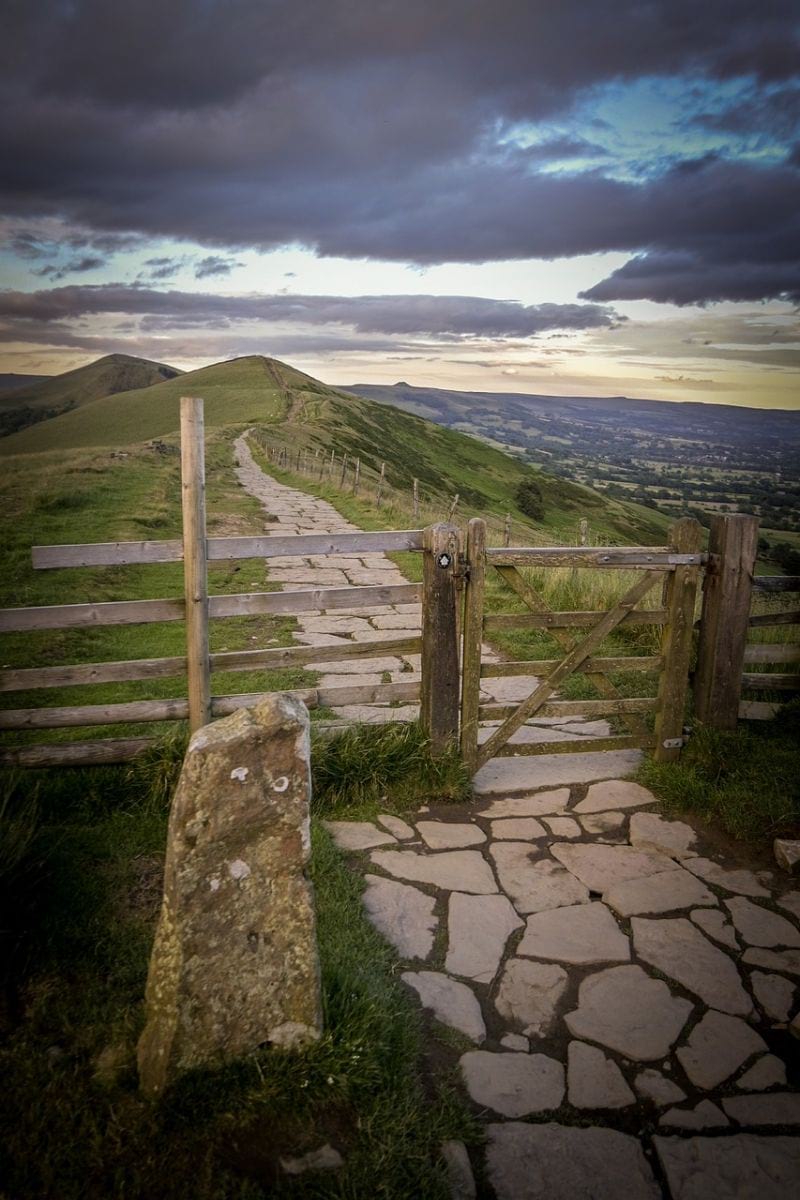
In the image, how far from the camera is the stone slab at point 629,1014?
3.10 meters

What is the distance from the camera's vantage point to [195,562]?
4.70 meters

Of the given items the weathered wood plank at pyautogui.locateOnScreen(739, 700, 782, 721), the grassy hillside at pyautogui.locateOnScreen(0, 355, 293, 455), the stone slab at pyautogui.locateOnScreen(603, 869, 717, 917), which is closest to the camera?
the stone slab at pyautogui.locateOnScreen(603, 869, 717, 917)

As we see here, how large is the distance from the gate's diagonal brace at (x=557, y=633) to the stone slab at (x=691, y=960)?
1924 mm

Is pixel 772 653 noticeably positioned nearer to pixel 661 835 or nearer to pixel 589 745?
pixel 589 745

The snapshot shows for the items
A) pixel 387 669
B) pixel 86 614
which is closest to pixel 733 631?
pixel 387 669

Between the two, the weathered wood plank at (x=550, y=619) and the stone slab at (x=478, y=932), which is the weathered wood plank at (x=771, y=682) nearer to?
the weathered wood plank at (x=550, y=619)

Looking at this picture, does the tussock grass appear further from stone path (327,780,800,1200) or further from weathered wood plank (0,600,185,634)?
weathered wood plank (0,600,185,634)

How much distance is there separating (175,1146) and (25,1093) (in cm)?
61

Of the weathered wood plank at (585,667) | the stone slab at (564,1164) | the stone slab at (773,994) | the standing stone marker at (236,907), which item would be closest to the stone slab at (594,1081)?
the stone slab at (564,1164)

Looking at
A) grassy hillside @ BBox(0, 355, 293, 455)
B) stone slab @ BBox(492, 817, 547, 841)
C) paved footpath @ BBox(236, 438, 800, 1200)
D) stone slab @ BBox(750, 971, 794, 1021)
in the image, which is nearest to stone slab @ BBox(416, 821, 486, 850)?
paved footpath @ BBox(236, 438, 800, 1200)

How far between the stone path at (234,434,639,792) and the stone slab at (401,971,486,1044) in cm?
201

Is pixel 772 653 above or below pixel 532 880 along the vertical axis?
above

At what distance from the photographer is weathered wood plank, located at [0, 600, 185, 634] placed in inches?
177

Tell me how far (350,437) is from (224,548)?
5869cm
